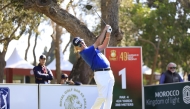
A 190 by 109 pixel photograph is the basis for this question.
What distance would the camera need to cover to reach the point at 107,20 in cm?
1988

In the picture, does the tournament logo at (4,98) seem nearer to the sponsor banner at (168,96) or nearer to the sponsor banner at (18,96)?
the sponsor banner at (18,96)

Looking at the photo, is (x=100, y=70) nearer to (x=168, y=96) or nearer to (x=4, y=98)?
(x=4, y=98)

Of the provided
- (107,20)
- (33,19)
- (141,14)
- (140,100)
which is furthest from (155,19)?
(140,100)

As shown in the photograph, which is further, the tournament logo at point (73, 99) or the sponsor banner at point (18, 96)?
the tournament logo at point (73, 99)

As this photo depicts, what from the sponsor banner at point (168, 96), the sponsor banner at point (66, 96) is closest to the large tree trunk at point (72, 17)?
the sponsor banner at point (168, 96)

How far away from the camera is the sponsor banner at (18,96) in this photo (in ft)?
43.1

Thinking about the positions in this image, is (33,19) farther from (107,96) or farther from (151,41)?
(107,96)

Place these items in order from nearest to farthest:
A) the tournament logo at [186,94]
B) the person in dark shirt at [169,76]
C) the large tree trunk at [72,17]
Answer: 1. the tournament logo at [186,94]
2. the person in dark shirt at [169,76]
3. the large tree trunk at [72,17]

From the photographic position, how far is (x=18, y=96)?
1342 cm

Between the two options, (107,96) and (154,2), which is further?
(154,2)

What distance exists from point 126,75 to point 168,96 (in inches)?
53.0

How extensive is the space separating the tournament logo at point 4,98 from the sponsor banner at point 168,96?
13.8ft

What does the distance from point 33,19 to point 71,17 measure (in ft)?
24.6

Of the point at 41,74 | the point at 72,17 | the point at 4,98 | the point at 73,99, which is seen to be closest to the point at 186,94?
the point at 73,99
